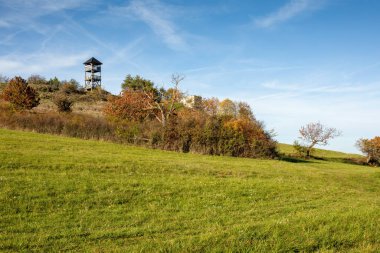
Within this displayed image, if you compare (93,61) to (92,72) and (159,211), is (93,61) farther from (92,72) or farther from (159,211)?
(159,211)

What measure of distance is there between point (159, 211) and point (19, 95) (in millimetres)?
47356

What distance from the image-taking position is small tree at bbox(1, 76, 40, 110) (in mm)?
51044

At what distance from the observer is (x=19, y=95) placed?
51.8 meters

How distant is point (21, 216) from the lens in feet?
34.8

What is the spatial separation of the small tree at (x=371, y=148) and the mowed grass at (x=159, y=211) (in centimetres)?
5068

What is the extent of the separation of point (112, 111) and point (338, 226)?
42935 mm

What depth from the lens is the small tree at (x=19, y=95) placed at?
51.0 metres

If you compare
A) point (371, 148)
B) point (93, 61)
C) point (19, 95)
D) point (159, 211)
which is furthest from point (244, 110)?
point (93, 61)

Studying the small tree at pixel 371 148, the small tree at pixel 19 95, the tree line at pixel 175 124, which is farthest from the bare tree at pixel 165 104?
the small tree at pixel 371 148

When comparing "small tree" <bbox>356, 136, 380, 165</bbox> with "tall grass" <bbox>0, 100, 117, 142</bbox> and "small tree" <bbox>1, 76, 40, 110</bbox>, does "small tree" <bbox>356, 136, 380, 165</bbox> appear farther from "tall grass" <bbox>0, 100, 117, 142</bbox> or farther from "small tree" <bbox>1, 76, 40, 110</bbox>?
"small tree" <bbox>1, 76, 40, 110</bbox>

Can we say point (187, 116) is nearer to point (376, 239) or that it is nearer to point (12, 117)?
point (12, 117)

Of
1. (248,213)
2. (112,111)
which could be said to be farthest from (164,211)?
(112,111)

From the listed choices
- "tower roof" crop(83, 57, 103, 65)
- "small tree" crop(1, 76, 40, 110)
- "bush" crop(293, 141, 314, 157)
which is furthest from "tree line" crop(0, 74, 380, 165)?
"tower roof" crop(83, 57, 103, 65)

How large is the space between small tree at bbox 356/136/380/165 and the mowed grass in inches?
1995
